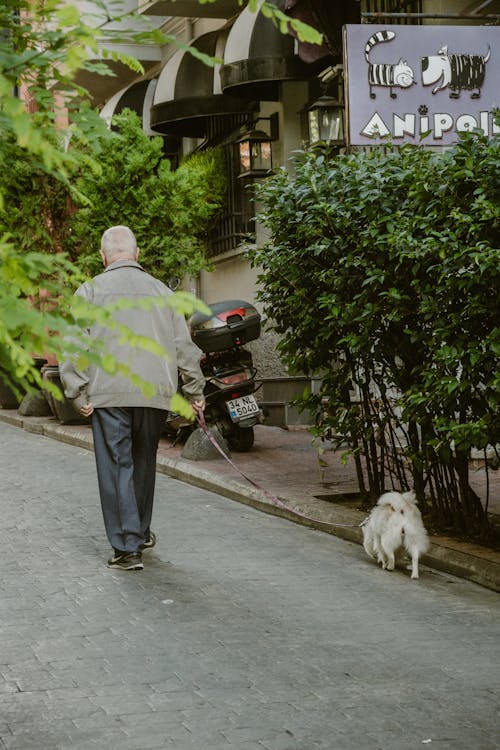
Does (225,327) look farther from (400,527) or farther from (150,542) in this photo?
(400,527)

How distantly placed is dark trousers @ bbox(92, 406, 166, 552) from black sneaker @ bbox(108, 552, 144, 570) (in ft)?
0.15

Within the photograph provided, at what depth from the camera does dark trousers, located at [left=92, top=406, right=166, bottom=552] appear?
25.3ft

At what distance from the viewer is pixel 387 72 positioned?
36.3 feet

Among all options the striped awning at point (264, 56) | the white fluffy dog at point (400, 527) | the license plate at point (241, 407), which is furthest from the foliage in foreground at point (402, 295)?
the striped awning at point (264, 56)

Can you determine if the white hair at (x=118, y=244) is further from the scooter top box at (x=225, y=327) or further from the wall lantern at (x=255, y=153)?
the wall lantern at (x=255, y=153)

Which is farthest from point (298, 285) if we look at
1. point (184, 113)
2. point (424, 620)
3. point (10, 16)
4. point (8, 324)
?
point (184, 113)

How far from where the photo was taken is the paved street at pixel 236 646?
186 inches

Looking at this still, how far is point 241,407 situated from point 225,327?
0.94m

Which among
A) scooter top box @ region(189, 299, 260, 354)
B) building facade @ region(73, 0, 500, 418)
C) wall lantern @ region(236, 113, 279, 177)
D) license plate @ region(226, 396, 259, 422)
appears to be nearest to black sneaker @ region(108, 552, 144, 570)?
license plate @ region(226, 396, 259, 422)

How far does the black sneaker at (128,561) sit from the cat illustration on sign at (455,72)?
18.4 feet

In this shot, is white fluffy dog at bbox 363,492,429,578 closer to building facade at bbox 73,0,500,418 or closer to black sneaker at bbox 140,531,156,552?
black sneaker at bbox 140,531,156,552

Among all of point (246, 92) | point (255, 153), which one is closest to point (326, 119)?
point (255, 153)

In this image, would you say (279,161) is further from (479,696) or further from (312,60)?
(479,696)

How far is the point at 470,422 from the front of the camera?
25.1 feet
